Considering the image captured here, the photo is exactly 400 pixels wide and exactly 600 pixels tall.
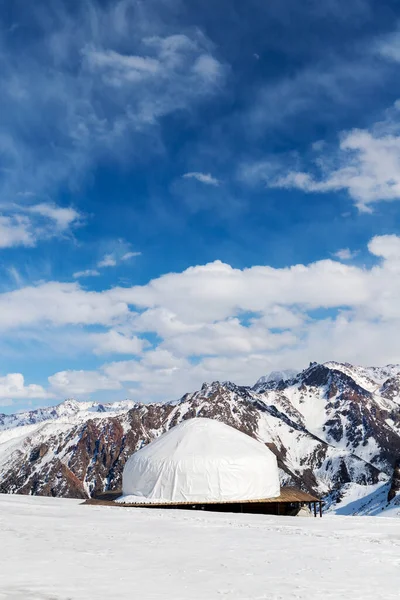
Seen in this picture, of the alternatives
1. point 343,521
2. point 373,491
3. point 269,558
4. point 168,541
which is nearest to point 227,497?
point 343,521

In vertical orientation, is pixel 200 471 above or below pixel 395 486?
above

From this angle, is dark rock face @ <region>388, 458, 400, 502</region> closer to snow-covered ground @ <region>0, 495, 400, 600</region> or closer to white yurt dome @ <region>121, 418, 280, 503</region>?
white yurt dome @ <region>121, 418, 280, 503</region>

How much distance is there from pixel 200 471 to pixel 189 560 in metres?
28.6

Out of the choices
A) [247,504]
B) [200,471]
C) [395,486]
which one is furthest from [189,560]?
[395,486]

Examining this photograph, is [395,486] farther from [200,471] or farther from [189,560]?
[189,560]

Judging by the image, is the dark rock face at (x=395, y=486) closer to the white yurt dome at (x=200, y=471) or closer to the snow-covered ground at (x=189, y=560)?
the white yurt dome at (x=200, y=471)

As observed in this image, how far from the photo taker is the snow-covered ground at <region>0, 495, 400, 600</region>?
12109mm

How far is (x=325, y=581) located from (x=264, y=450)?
3675 centimetres

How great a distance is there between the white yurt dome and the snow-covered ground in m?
17.5

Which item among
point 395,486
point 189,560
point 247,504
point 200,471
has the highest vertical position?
point 200,471

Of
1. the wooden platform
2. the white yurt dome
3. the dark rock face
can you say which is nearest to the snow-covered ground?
the wooden platform

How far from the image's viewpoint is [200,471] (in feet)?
144

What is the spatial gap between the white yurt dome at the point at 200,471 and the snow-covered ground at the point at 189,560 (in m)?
17.5

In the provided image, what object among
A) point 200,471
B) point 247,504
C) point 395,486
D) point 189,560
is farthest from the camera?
point 395,486
